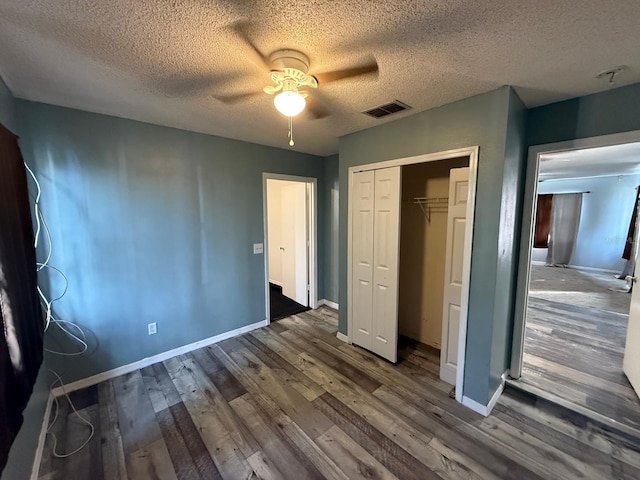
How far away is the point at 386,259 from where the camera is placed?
267 cm

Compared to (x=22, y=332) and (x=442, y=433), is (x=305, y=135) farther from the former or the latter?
(x=442, y=433)

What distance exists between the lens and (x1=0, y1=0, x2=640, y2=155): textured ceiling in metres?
1.12

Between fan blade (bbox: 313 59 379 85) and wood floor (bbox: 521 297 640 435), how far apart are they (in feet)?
9.30

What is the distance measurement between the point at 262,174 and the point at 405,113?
1875 millimetres

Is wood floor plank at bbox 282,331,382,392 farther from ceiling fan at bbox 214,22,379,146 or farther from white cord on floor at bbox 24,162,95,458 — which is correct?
ceiling fan at bbox 214,22,379,146

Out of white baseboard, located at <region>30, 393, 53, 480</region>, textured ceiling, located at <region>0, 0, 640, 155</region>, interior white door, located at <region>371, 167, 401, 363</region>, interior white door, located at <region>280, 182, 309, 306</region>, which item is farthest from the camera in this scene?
interior white door, located at <region>280, 182, 309, 306</region>

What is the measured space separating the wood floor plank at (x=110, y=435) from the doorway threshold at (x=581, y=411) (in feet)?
9.88

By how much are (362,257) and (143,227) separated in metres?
2.27

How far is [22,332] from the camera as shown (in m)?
1.27

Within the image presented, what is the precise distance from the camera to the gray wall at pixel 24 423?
1.29 metres

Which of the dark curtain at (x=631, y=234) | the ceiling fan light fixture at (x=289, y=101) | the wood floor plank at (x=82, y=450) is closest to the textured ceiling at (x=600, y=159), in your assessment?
the dark curtain at (x=631, y=234)

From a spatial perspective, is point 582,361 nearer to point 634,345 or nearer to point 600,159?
point 634,345

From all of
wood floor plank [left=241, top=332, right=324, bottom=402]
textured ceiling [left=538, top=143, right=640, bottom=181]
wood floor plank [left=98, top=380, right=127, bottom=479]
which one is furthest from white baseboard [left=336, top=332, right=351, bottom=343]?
textured ceiling [left=538, top=143, right=640, bottom=181]

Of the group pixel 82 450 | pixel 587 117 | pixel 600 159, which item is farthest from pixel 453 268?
pixel 600 159
